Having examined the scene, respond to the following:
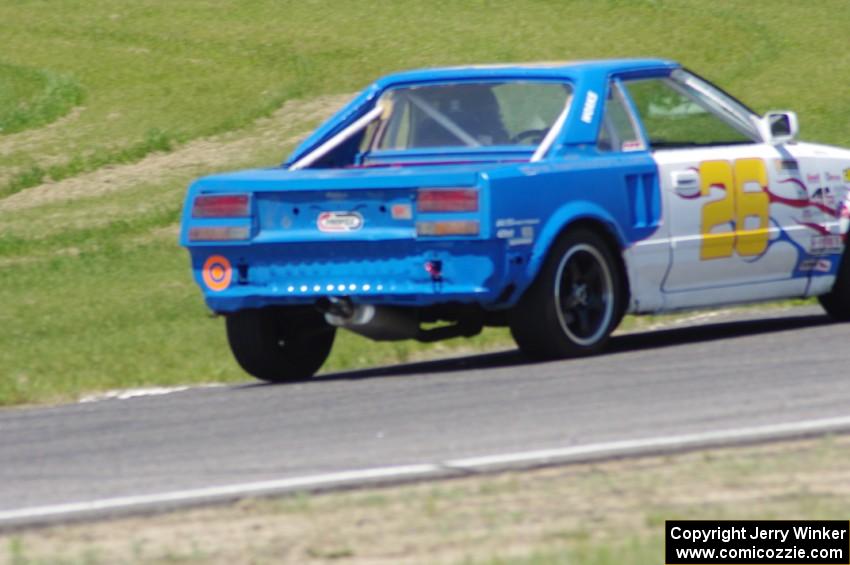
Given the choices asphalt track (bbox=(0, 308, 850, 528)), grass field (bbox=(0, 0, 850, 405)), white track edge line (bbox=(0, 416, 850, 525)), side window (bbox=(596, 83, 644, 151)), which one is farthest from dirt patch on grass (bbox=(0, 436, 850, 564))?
grass field (bbox=(0, 0, 850, 405))

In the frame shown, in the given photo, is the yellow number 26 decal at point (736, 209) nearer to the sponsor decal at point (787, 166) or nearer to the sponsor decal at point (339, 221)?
the sponsor decal at point (787, 166)

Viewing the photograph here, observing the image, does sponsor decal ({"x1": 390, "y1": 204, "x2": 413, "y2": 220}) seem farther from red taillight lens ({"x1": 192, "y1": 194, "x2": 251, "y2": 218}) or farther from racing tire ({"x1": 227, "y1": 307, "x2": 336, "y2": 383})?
racing tire ({"x1": 227, "y1": 307, "x2": 336, "y2": 383})

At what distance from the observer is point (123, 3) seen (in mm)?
43688

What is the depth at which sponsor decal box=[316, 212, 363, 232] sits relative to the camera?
9688 mm

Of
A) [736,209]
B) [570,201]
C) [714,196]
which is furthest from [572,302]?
[736,209]

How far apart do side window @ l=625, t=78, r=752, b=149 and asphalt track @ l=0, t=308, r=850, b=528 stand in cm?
117

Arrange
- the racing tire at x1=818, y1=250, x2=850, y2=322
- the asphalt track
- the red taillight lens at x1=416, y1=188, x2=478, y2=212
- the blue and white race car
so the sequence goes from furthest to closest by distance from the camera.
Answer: the racing tire at x1=818, y1=250, x2=850, y2=322 → the blue and white race car → the red taillight lens at x1=416, y1=188, x2=478, y2=212 → the asphalt track

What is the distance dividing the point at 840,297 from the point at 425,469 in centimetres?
523

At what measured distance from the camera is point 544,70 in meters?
10.6

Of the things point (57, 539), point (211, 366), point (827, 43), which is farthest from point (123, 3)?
point (57, 539)

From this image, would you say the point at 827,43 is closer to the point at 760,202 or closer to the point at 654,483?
the point at 760,202

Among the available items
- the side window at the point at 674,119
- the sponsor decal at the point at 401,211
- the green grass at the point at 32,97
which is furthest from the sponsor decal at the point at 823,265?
the green grass at the point at 32,97

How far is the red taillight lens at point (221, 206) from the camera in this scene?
32.7ft

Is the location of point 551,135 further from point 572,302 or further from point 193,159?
point 193,159
